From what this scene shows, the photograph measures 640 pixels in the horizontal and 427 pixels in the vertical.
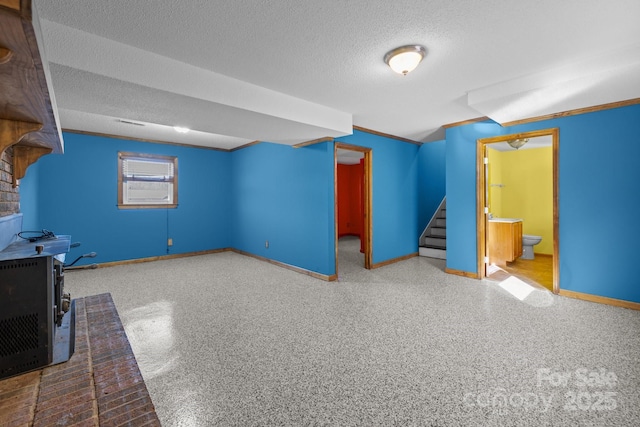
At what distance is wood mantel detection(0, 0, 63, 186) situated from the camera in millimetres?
764

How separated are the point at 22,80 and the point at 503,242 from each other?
19.2ft

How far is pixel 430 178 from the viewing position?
Answer: 21.3 feet

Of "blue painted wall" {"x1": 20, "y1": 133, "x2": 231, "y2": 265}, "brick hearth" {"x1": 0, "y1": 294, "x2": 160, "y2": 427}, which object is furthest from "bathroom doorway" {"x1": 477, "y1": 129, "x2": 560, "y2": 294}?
"blue painted wall" {"x1": 20, "y1": 133, "x2": 231, "y2": 265}

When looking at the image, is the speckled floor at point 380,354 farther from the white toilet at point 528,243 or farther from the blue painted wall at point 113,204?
the white toilet at point 528,243

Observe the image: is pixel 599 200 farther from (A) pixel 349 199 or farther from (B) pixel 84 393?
(A) pixel 349 199

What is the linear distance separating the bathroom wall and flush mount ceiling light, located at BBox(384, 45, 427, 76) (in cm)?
426

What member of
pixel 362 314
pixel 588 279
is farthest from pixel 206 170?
pixel 588 279

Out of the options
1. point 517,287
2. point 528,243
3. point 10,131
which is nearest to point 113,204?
point 10,131

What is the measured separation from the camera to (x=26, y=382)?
56.9 inches

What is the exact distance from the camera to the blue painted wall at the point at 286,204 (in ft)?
13.7

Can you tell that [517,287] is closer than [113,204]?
Yes

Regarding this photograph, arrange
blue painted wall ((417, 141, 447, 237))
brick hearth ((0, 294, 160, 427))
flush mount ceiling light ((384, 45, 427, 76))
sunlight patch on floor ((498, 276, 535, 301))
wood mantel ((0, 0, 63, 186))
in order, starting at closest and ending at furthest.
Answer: wood mantel ((0, 0, 63, 186))
brick hearth ((0, 294, 160, 427))
flush mount ceiling light ((384, 45, 427, 76))
sunlight patch on floor ((498, 276, 535, 301))
blue painted wall ((417, 141, 447, 237))

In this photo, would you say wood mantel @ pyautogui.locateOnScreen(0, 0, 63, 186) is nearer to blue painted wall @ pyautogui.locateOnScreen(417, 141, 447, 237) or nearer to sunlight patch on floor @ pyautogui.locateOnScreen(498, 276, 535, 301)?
sunlight patch on floor @ pyautogui.locateOnScreen(498, 276, 535, 301)

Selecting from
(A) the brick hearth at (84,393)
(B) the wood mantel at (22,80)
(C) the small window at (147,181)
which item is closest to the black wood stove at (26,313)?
(A) the brick hearth at (84,393)
